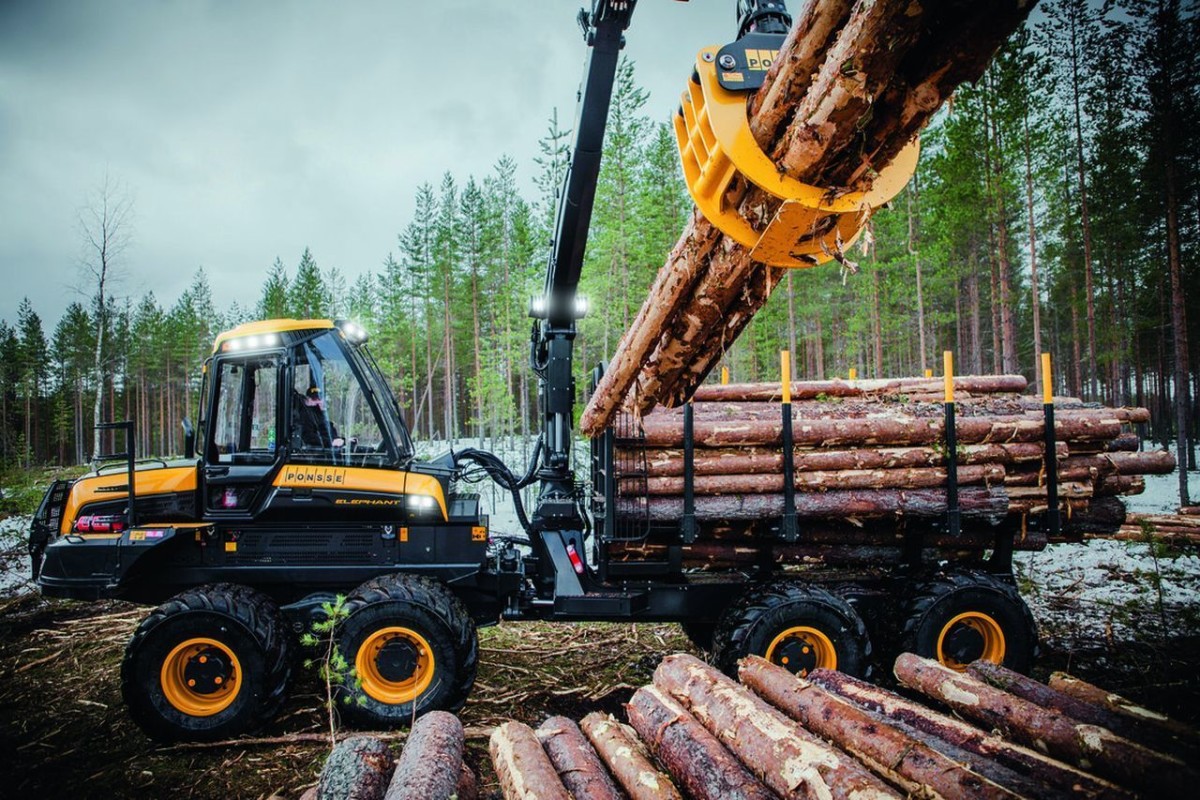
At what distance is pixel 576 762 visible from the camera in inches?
114

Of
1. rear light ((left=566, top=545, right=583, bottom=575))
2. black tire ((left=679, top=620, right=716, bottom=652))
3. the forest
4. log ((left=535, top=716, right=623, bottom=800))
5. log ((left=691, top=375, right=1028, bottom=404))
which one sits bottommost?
black tire ((left=679, top=620, right=716, bottom=652))

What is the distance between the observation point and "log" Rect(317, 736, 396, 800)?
277 centimetres

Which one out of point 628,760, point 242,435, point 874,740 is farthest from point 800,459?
point 242,435

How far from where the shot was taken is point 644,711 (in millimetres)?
3340

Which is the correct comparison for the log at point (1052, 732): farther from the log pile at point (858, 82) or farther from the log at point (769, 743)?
the log pile at point (858, 82)

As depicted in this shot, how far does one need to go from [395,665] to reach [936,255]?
21.8m

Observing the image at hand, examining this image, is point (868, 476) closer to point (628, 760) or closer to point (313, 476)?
point (628, 760)

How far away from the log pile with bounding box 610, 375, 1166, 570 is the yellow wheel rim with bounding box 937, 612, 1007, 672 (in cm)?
69

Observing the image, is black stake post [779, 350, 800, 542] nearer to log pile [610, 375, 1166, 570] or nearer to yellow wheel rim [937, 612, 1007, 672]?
log pile [610, 375, 1166, 570]

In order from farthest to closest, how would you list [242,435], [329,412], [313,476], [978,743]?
[242,435]
[329,412]
[313,476]
[978,743]

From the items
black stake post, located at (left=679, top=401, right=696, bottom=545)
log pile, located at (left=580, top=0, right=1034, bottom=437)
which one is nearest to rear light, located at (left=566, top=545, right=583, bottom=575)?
black stake post, located at (left=679, top=401, right=696, bottom=545)

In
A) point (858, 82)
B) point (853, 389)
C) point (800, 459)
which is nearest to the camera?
point (858, 82)

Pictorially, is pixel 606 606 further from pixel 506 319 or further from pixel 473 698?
pixel 506 319

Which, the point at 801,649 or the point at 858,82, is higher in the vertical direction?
the point at 858,82
